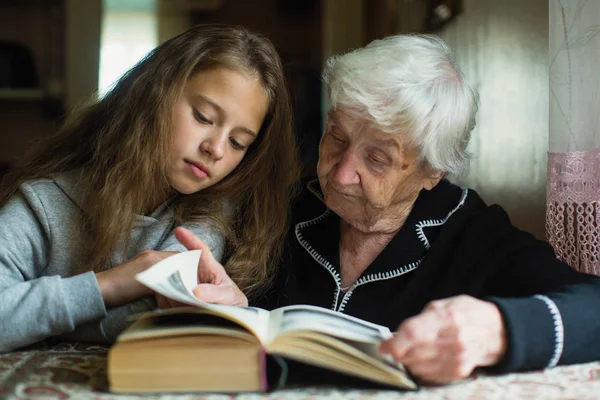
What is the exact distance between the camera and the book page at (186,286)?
915 mm

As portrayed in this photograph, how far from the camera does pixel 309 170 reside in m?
3.74

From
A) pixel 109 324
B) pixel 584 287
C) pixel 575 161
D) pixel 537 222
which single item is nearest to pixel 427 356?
pixel 584 287

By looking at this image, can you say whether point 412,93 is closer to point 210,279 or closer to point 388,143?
point 388,143

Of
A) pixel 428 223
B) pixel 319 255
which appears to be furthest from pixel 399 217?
Result: pixel 319 255

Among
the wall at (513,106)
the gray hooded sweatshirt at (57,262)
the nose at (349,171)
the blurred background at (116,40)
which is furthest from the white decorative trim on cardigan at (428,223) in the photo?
the blurred background at (116,40)

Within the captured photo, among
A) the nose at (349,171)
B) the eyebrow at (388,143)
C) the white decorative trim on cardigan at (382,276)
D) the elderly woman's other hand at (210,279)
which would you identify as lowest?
the white decorative trim on cardigan at (382,276)

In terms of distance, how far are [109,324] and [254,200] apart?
469 millimetres

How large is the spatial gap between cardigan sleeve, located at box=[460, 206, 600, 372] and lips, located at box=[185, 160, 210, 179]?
1.75 ft

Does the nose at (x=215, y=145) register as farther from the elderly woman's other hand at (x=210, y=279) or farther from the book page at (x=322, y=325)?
the book page at (x=322, y=325)

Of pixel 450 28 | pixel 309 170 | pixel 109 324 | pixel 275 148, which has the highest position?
pixel 450 28

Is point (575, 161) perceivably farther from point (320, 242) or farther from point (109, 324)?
point (109, 324)

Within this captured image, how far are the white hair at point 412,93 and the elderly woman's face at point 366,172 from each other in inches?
1.1

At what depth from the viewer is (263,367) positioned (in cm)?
90

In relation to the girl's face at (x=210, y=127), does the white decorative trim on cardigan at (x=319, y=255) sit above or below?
below
